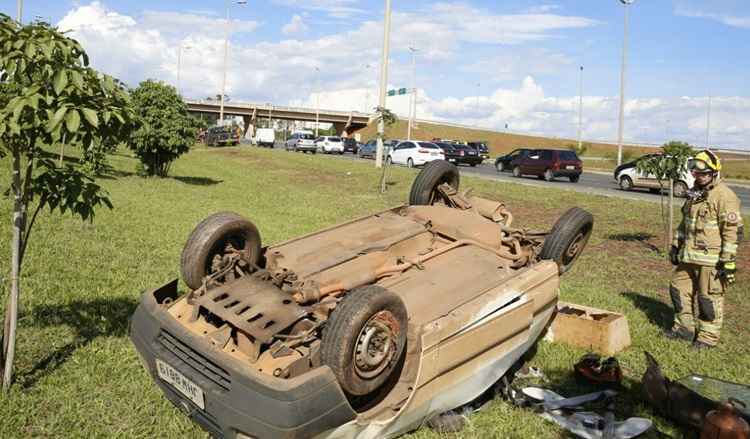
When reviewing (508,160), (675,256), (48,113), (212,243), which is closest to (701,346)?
(675,256)

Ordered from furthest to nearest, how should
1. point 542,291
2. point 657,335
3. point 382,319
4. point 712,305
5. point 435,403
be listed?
point 657,335 < point 712,305 < point 542,291 < point 435,403 < point 382,319

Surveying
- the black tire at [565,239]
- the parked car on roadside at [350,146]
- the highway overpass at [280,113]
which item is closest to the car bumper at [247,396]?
the black tire at [565,239]

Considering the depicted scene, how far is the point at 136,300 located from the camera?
618 cm

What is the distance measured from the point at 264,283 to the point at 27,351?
2070mm

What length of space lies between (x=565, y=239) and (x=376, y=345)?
2.28m

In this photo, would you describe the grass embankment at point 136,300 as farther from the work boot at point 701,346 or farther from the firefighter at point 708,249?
the firefighter at point 708,249

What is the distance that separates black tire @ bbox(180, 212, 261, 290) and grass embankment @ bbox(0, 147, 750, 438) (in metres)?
0.87

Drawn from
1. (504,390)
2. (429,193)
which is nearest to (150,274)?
(429,193)

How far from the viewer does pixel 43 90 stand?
3623 millimetres

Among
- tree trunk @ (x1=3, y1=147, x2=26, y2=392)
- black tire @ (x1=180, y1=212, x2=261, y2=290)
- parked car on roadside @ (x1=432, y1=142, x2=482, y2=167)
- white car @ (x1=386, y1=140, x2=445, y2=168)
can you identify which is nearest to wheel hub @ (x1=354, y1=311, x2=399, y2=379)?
black tire @ (x1=180, y1=212, x2=261, y2=290)

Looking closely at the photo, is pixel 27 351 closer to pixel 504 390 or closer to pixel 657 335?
pixel 504 390

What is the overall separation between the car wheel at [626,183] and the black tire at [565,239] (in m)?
19.7

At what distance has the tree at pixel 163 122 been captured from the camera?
18.2m

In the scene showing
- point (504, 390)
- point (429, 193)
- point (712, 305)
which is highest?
point (429, 193)
